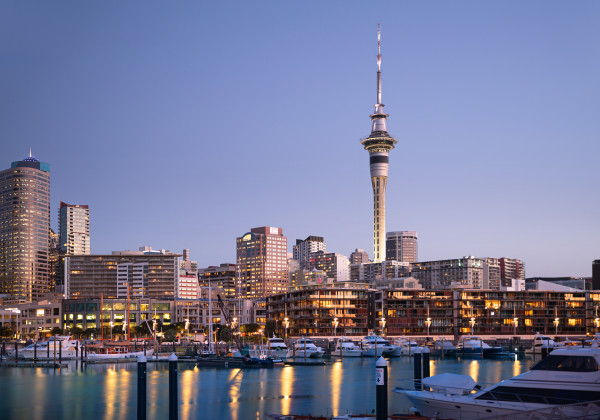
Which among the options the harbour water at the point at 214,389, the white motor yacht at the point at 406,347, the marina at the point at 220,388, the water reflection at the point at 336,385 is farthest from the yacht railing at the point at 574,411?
the white motor yacht at the point at 406,347

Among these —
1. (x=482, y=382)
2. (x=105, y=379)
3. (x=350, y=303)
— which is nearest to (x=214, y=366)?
(x=105, y=379)

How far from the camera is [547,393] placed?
44062mm

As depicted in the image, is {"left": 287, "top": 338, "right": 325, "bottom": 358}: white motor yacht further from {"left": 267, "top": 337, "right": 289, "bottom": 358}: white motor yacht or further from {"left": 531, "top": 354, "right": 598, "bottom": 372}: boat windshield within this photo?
{"left": 531, "top": 354, "right": 598, "bottom": 372}: boat windshield

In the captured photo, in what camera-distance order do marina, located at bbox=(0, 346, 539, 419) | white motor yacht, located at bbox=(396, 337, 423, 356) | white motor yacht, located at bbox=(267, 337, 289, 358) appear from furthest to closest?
1. white motor yacht, located at bbox=(396, 337, 423, 356)
2. white motor yacht, located at bbox=(267, 337, 289, 358)
3. marina, located at bbox=(0, 346, 539, 419)

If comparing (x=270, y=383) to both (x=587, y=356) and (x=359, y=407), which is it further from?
(x=587, y=356)

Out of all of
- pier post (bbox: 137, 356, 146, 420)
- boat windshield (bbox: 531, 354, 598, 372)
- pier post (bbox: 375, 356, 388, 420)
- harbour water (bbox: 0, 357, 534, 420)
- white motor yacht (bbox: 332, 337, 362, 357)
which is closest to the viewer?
pier post (bbox: 375, 356, 388, 420)

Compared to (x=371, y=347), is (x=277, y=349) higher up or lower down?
higher up

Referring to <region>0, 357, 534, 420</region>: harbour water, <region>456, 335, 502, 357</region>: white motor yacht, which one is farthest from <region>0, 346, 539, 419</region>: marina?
<region>456, 335, 502, 357</region>: white motor yacht

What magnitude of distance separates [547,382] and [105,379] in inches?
2997

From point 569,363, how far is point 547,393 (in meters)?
2.26

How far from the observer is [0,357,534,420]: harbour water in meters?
71.4

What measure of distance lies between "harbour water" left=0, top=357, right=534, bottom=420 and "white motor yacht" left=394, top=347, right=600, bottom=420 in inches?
747

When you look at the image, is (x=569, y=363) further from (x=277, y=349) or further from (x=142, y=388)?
(x=277, y=349)

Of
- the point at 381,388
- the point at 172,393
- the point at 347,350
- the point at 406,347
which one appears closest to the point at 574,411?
the point at 381,388
